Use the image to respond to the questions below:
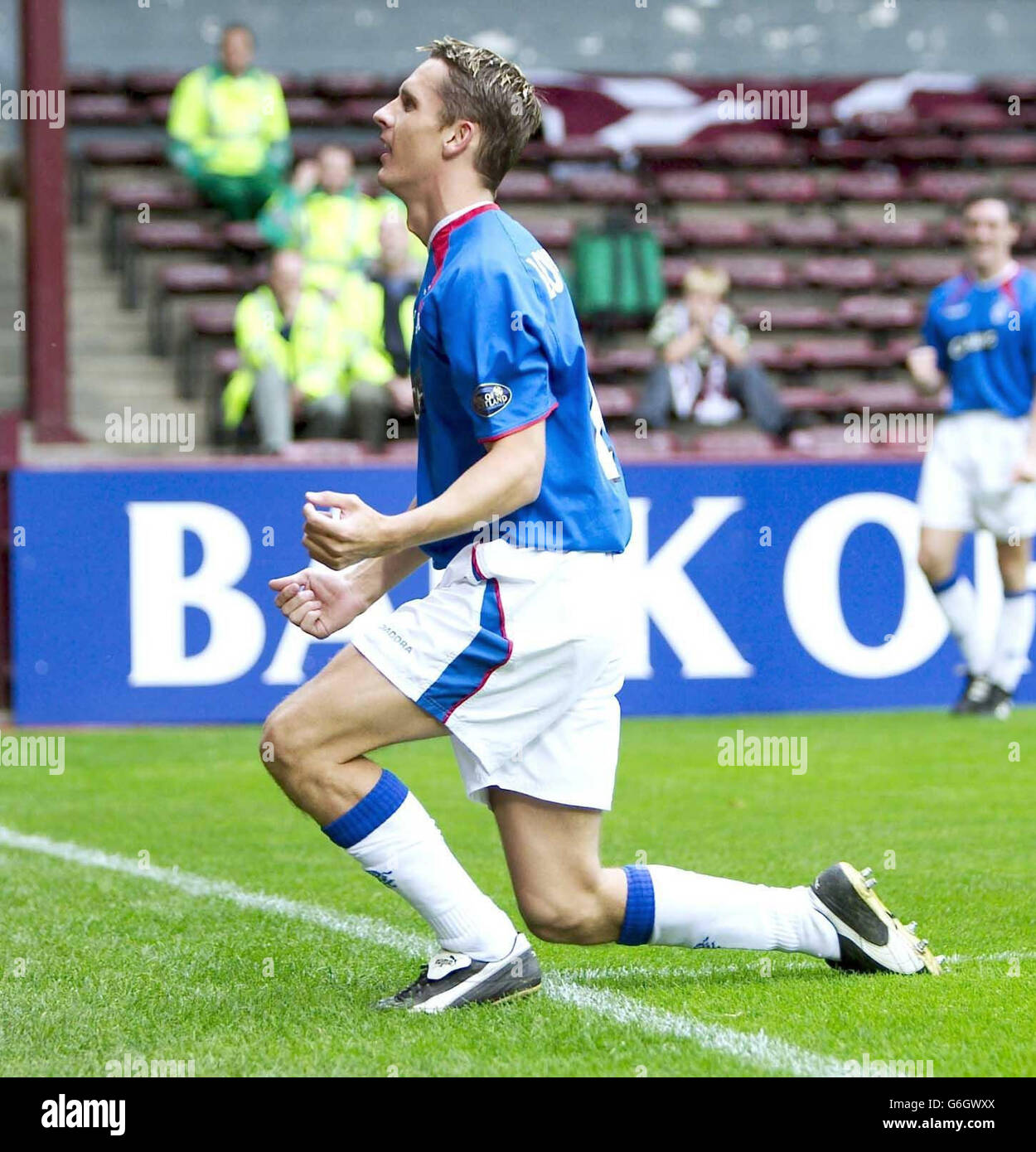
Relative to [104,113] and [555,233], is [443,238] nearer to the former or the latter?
[555,233]

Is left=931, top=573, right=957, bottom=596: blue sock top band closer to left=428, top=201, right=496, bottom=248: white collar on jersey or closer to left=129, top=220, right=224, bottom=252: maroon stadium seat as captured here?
left=428, top=201, right=496, bottom=248: white collar on jersey

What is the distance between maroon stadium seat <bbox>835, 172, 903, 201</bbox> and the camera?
15.7m

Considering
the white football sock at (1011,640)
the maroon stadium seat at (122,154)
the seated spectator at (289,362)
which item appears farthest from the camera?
the maroon stadium seat at (122,154)

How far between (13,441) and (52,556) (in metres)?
0.59

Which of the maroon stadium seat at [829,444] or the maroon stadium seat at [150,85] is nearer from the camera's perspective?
the maroon stadium seat at [829,444]

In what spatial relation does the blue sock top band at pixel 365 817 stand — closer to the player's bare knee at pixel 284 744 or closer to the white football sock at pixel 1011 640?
the player's bare knee at pixel 284 744

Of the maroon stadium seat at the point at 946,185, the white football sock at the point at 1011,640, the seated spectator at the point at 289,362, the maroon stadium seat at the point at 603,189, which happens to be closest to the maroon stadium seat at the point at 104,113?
the maroon stadium seat at the point at 603,189

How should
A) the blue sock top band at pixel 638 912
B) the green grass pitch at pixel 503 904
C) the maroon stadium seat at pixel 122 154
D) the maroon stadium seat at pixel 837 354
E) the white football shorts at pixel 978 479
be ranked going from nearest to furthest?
1. the green grass pitch at pixel 503 904
2. the blue sock top band at pixel 638 912
3. the white football shorts at pixel 978 479
4. the maroon stadium seat at pixel 837 354
5. the maroon stadium seat at pixel 122 154

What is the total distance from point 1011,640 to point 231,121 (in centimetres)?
628

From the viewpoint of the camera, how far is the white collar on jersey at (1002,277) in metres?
8.82

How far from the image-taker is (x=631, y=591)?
8812mm

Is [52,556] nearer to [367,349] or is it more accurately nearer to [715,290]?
[367,349]

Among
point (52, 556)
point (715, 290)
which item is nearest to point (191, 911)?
point (52, 556)

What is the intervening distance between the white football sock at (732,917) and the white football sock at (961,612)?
16.4 feet
